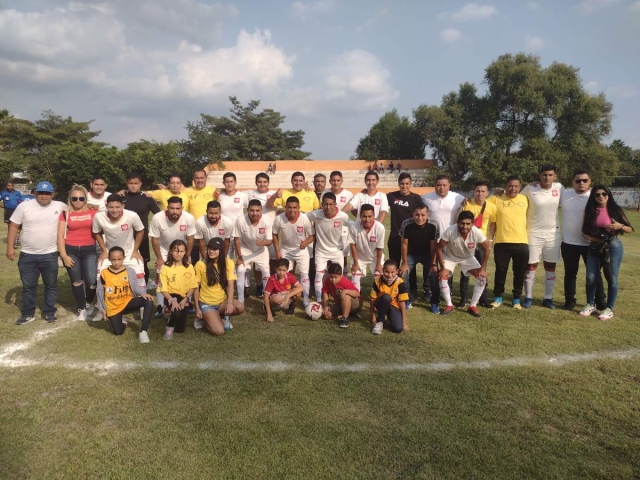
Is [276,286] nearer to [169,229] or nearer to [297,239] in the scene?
[297,239]

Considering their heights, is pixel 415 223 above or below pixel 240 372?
above

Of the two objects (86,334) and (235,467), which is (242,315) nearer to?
(86,334)

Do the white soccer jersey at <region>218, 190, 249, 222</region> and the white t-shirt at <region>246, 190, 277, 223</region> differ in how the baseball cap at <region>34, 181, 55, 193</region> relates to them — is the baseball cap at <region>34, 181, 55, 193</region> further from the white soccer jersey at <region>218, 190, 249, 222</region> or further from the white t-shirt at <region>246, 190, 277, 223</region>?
the white t-shirt at <region>246, 190, 277, 223</region>

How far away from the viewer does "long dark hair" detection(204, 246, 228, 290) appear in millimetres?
5184

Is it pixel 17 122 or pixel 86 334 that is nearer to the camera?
pixel 86 334

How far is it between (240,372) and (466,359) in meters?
2.33

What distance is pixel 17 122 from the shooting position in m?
41.8

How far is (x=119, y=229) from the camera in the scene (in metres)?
5.48

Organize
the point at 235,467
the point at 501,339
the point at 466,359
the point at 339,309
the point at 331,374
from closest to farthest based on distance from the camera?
1. the point at 235,467
2. the point at 331,374
3. the point at 466,359
4. the point at 501,339
5. the point at 339,309

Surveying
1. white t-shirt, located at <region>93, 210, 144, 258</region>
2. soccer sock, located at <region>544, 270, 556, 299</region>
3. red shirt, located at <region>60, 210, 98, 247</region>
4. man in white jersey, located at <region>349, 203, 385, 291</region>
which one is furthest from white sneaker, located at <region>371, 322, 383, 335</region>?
red shirt, located at <region>60, 210, 98, 247</region>

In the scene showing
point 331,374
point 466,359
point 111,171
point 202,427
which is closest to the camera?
point 202,427

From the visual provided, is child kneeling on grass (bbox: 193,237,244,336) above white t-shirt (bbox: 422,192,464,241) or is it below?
below

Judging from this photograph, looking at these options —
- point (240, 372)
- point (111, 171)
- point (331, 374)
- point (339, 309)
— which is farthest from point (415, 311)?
point (111, 171)

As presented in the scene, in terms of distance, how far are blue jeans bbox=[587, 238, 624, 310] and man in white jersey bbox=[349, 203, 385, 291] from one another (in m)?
2.88
